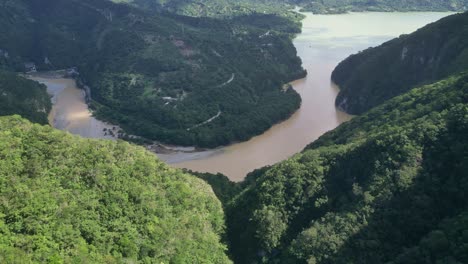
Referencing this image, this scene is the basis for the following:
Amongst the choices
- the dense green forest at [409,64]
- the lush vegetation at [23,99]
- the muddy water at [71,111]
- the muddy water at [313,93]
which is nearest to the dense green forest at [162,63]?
the muddy water at [313,93]

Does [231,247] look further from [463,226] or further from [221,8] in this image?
[221,8]

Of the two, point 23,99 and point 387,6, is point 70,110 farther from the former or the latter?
point 387,6

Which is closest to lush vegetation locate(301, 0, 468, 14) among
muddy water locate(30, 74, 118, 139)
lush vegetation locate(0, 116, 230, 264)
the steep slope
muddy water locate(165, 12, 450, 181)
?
muddy water locate(165, 12, 450, 181)

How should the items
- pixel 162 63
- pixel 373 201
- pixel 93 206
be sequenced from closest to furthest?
pixel 93 206, pixel 373 201, pixel 162 63

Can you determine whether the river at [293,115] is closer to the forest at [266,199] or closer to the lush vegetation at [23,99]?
the lush vegetation at [23,99]

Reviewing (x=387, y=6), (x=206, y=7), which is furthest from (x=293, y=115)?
(x=387, y=6)

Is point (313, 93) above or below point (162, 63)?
below

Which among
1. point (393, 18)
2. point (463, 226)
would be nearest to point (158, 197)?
point (463, 226)
